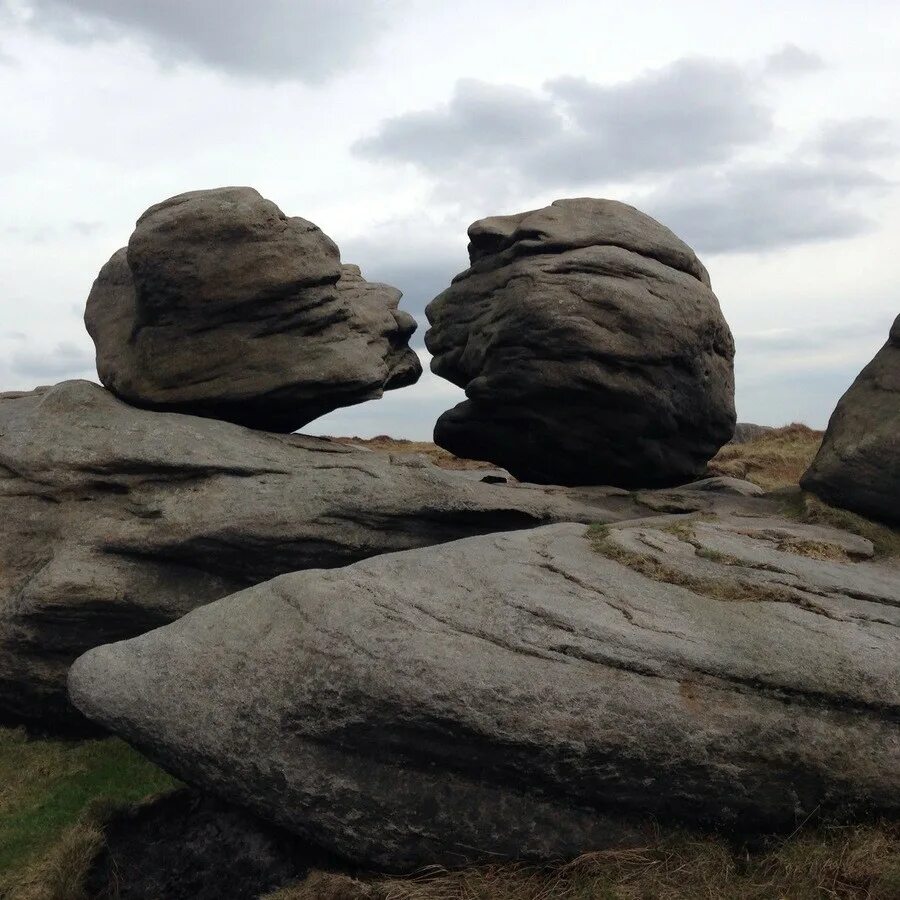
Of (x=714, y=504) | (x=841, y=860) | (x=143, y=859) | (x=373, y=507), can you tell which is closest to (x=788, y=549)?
(x=714, y=504)

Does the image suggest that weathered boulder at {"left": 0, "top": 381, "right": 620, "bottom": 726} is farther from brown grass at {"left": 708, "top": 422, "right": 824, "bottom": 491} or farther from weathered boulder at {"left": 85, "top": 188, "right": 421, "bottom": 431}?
brown grass at {"left": 708, "top": 422, "right": 824, "bottom": 491}

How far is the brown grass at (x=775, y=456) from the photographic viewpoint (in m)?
30.7

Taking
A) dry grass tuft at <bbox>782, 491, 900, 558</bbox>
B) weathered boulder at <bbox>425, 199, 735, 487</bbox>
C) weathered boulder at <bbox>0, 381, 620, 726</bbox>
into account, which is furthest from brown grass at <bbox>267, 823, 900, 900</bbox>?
weathered boulder at <bbox>425, 199, 735, 487</bbox>

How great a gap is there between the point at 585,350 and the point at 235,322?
19.8 ft

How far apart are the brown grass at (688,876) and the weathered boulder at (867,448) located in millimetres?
6265

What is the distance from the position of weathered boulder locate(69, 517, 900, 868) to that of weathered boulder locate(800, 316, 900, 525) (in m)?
4.26

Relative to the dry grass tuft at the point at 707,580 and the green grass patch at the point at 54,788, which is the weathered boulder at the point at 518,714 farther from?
the green grass patch at the point at 54,788

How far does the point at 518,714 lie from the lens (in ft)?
34.7

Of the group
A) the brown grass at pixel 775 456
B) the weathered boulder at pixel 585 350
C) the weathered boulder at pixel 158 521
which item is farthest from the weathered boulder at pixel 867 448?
the brown grass at pixel 775 456

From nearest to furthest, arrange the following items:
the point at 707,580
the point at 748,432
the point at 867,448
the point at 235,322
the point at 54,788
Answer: the point at 707,580 → the point at 54,788 → the point at 867,448 → the point at 235,322 → the point at 748,432

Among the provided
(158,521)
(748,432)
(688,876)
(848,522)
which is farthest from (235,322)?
(748,432)

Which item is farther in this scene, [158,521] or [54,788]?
[158,521]

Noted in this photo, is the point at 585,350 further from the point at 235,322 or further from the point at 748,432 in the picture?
the point at 748,432

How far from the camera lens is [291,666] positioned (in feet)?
37.0
